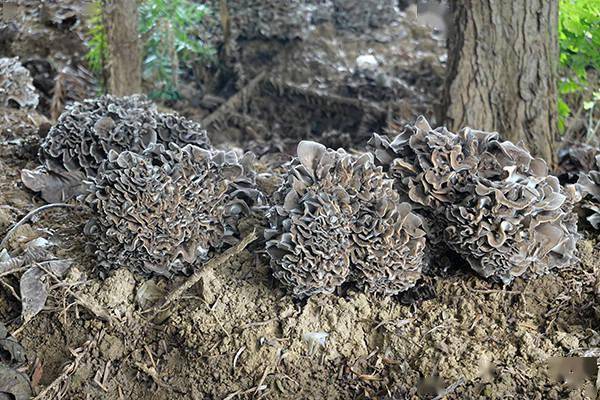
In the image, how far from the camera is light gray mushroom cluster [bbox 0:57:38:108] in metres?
5.40

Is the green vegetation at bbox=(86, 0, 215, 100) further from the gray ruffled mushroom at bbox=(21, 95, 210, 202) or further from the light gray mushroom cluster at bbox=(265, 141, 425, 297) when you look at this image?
the light gray mushroom cluster at bbox=(265, 141, 425, 297)

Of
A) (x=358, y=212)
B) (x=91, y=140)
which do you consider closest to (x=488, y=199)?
(x=358, y=212)

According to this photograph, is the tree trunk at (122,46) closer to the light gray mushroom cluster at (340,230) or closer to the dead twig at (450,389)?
the light gray mushroom cluster at (340,230)

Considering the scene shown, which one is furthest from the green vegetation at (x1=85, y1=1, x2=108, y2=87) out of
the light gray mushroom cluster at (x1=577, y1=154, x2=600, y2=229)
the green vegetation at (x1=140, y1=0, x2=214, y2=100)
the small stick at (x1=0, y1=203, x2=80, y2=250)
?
the light gray mushroom cluster at (x1=577, y1=154, x2=600, y2=229)

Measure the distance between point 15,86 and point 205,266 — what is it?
3329 mm

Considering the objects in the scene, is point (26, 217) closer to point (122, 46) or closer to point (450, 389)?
point (450, 389)

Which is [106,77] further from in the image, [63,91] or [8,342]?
[8,342]

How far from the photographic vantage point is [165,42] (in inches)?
278

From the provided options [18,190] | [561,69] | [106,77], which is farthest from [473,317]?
[106,77]

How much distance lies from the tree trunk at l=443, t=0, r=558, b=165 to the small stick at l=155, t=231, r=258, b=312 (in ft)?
7.22

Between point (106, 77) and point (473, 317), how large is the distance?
4.16 metres

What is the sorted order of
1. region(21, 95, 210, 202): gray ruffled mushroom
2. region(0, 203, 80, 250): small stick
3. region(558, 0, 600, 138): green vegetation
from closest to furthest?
region(0, 203, 80, 250): small stick
region(21, 95, 210, 202): gray ruffled mushroom
region(558, 0, 600, 138): green vegetation

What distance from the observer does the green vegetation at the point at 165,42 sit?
685 cm

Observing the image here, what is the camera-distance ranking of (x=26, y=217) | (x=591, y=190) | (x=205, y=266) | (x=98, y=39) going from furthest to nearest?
(x=98, y=39)
(x=591, y=190)
(x=26, y=217)
(x=205, y=266)
